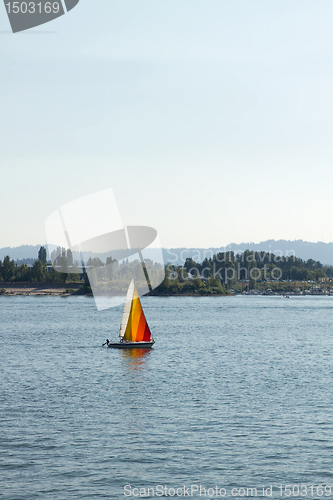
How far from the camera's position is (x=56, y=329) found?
396 feet

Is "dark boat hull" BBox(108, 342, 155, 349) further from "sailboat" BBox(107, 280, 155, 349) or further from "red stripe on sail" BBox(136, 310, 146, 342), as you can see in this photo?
"red stripe on sail" BBox(136, 310, 146, 342)

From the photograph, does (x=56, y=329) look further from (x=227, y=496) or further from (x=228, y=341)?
(x=227, y=496)

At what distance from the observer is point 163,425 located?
38469 mm

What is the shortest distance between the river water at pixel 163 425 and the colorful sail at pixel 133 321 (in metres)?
2.96

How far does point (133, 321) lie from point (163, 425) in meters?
39.5

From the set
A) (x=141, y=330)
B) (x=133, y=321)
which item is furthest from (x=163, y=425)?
(x=141, y=330)

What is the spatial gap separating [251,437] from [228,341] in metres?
65.6

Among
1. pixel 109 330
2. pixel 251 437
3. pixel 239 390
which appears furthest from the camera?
pixel 109 330

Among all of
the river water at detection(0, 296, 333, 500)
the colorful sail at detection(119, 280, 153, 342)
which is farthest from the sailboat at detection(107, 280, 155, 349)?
the river water at detection(0, 296, 333, 500)

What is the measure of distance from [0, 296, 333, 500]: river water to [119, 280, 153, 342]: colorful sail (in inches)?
117

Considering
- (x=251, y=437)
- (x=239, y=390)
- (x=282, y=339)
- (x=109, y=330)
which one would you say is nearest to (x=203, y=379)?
(x=239, y=390)

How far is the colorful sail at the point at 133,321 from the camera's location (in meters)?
74.1

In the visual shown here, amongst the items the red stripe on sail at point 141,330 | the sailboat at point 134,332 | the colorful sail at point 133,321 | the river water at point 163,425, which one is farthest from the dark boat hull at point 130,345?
the river water at point 163,425

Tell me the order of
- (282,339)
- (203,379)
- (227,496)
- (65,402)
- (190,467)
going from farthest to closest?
1. (282,339)
2. (203,379)
3. (65,402)
4. (190,467)
5. (227,496)
